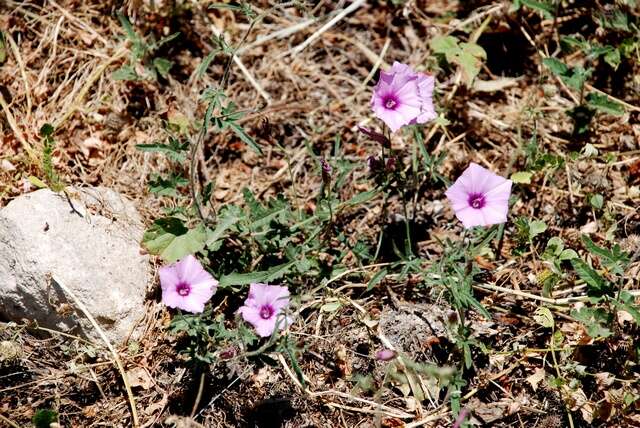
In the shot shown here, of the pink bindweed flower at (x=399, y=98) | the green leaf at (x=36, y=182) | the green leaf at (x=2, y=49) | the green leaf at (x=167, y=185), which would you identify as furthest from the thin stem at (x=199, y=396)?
the green leaf at (x=2, y=49)

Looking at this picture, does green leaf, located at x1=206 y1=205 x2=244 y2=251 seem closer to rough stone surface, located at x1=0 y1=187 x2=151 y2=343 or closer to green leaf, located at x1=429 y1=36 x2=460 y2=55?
rough stone surface, located at x1=0 y1=187 x2=151 y2=343

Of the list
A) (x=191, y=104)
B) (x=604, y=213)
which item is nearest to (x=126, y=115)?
(x=191, y=104)

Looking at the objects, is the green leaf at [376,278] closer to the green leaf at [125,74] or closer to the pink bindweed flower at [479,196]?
the pink bindweed flower at [479,196]

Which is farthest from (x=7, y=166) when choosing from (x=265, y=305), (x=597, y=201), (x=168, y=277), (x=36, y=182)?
(x=597, y=201)

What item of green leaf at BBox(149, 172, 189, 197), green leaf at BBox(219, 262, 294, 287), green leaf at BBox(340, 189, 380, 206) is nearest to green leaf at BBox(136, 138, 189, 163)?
green leaf at BBox(149, 172, 189, 197)

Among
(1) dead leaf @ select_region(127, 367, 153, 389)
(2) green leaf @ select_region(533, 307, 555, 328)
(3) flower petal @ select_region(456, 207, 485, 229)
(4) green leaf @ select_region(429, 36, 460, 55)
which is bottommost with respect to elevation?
(1) dead leaf @ select_region(127, 367, 153, 389)

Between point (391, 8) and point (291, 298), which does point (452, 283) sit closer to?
point (291, 298)

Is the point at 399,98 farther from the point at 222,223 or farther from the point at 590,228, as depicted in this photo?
the point at 590,228
